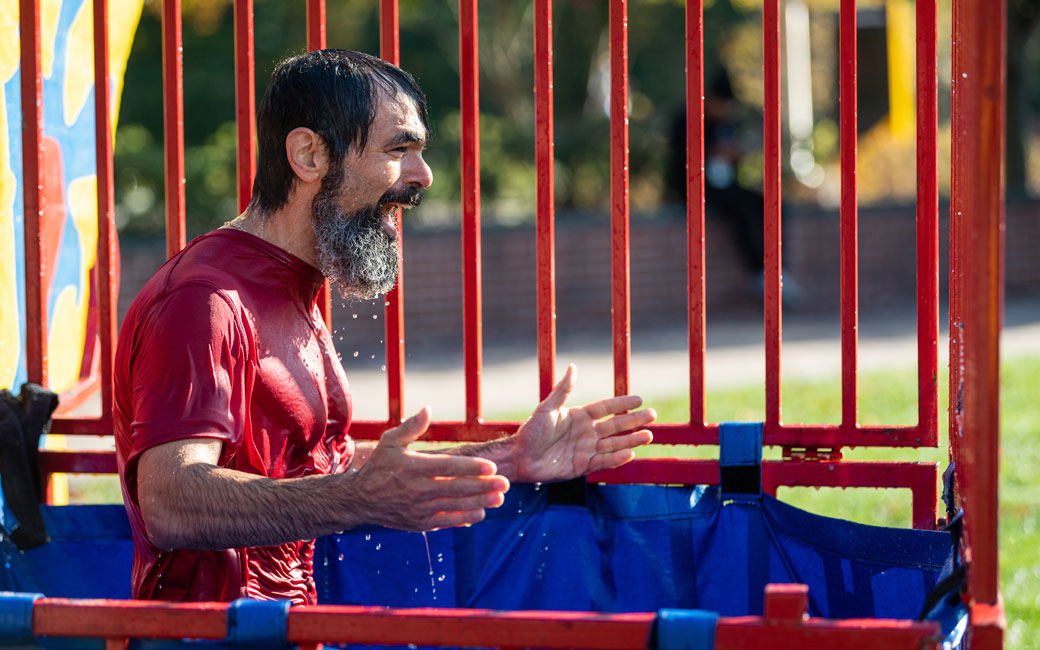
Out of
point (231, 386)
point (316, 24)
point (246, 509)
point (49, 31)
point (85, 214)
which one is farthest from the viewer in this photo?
point (85, 214)

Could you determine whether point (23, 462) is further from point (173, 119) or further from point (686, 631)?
point (686, 631)

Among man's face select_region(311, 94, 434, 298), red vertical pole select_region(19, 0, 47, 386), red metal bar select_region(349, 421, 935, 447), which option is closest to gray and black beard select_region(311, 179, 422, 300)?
man's face select_region(311, 94, 434, 298)

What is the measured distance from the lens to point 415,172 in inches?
104

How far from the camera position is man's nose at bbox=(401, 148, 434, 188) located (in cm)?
264

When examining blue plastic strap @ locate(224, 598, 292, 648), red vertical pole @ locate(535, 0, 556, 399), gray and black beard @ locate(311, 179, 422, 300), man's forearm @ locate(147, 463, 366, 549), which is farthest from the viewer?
red vertical pole @ locate(535, 0, 556, 399)

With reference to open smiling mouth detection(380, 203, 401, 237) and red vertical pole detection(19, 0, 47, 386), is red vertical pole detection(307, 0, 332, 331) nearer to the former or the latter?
open smiling mouth detection(380, 203, 401, 237)

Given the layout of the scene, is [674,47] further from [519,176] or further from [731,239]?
[731,239]

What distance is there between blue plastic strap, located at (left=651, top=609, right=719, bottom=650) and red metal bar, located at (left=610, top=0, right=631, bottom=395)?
116cm

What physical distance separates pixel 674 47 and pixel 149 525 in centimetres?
1392

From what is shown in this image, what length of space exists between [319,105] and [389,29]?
39cm

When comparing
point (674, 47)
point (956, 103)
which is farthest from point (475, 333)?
point (674, 47)

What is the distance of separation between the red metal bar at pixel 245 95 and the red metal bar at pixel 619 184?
2.67 feet

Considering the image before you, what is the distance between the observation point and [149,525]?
2141mm

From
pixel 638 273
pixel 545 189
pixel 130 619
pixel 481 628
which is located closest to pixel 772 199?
pixel 545 189
